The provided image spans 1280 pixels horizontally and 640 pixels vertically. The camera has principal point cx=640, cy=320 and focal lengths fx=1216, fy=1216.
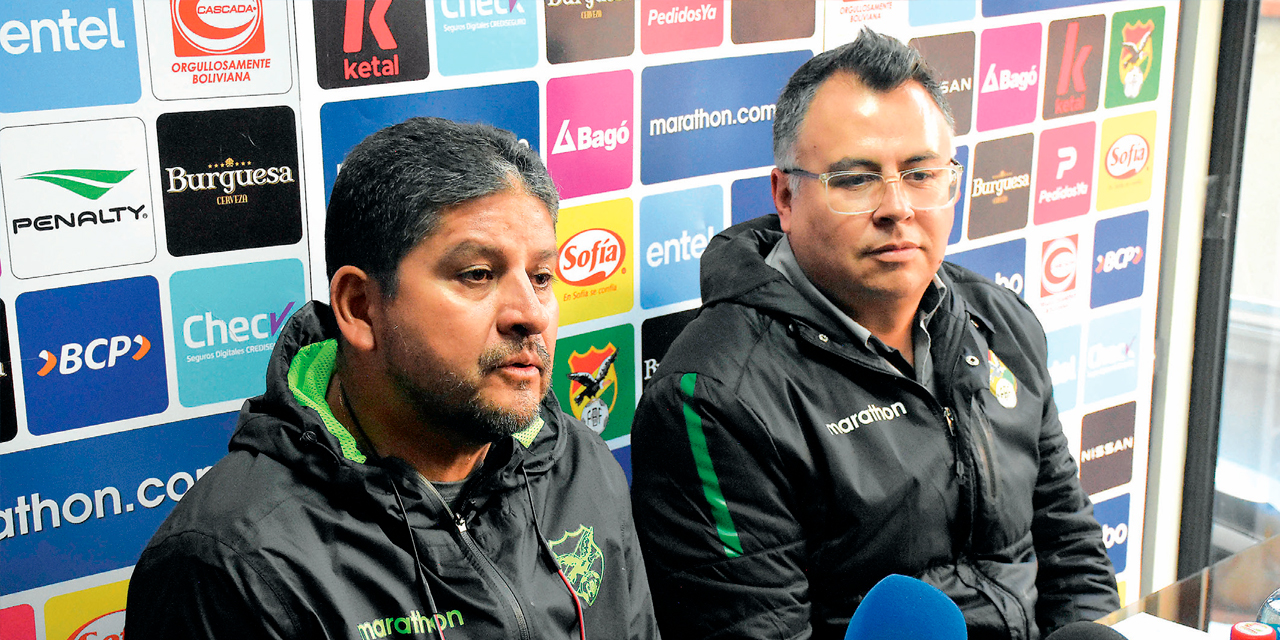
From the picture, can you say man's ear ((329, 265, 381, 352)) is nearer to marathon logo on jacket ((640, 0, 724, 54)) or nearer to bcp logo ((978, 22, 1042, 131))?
marathon logo on jacket ((640, 0, 724, 54))

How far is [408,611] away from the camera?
1.30m

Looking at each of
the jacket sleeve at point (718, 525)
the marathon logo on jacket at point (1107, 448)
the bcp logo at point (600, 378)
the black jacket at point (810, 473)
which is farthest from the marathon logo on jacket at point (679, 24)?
the marathon logo on jacket at point (1107, 448)

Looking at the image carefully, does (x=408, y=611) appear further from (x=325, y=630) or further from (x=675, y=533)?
(x=675, y=533)

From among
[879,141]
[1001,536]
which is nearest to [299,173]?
[879,141]

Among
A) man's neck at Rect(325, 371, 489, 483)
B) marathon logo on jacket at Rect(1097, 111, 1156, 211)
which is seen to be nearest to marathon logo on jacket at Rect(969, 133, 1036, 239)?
marathon logo on jacket at Rect(1097, 111, 1156, 211)

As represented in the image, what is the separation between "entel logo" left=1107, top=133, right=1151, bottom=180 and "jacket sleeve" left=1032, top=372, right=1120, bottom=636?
3.27 feet

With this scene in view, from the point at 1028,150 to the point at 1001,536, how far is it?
44.1 inches

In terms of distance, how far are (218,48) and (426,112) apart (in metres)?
0.33

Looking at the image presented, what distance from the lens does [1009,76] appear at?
2.67 metres

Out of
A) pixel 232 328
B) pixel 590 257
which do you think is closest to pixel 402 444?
pixel 232 328

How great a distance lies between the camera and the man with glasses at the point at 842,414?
1788 mm

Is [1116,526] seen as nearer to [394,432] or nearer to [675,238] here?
[675,238]

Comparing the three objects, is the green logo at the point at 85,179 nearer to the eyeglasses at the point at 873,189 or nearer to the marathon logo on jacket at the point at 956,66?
the eyeglasses at the point at 873,189

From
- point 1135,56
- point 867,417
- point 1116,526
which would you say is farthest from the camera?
point 1116,526
